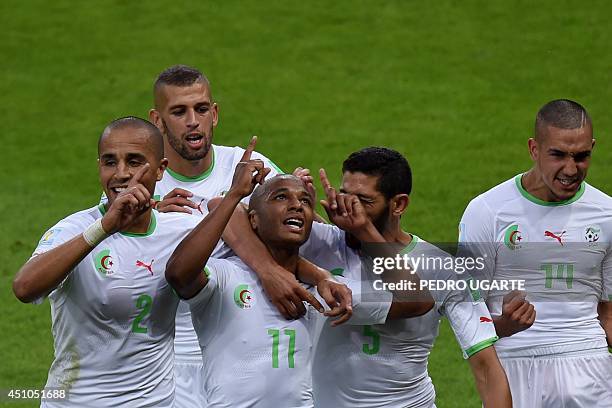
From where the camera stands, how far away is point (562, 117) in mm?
A: 7391

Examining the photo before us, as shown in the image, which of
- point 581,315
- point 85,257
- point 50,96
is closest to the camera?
point 85,257

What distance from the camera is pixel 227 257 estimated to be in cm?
648

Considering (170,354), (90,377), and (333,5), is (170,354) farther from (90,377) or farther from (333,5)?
(333,5)

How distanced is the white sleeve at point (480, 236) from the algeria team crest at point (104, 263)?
228 cm

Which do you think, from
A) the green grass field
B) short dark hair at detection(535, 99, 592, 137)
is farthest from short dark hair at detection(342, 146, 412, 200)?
the green grass field

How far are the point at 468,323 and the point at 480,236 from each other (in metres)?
0.98

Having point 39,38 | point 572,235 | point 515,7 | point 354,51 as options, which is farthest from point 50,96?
point 572,235

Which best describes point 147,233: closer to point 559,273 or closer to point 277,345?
point 277,345

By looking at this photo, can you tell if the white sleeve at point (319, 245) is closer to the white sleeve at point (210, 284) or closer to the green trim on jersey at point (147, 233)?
the white sleeve at point (210, 284)

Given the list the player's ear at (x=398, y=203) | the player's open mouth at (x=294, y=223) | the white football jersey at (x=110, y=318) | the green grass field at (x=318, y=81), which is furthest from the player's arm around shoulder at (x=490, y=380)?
the green grass field at (x=318, y=81)

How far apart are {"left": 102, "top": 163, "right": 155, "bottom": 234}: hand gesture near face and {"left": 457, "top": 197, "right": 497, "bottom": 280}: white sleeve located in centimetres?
243

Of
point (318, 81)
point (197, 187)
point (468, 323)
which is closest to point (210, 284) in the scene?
point (468, 323)

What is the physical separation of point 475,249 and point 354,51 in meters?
11.1

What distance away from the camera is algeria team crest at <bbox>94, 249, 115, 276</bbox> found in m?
5.88
